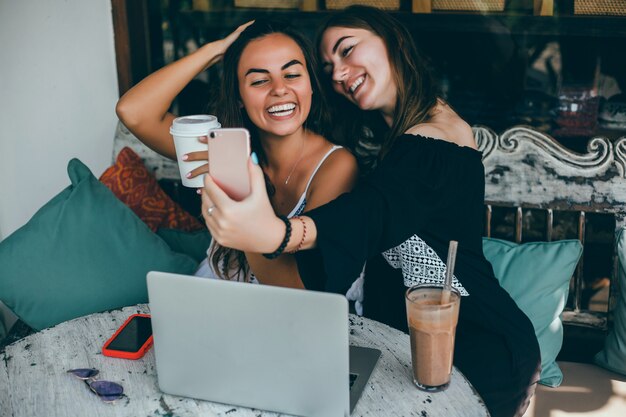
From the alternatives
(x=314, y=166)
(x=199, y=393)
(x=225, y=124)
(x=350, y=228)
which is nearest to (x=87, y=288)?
(x=225, y=124)

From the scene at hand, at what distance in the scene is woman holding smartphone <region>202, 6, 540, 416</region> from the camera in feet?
3.96

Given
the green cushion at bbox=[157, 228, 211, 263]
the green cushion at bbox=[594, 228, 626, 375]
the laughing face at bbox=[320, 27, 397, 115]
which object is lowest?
the green cushion at bbox=[594, 228, 626, 375]

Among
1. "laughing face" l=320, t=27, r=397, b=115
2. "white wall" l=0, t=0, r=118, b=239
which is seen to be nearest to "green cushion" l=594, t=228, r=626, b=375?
"laughing face" l=320, t=27, r=397, b=115

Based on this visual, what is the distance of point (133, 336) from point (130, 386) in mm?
168

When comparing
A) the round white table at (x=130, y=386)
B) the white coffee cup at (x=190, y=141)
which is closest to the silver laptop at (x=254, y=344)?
the round white table at (x=130, y=386)

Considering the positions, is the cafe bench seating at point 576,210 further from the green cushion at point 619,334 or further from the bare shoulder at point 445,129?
the bare shoulder at point 445,129

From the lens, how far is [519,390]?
1.61 metres

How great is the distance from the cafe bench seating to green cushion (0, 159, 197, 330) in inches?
41.1

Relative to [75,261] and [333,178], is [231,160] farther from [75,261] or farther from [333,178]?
[75,261]

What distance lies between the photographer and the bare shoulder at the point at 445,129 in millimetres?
1583

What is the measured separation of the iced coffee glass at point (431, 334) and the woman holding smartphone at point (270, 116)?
50 cm

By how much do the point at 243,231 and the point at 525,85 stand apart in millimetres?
1427

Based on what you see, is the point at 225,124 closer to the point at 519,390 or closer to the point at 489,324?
the point at 489,324

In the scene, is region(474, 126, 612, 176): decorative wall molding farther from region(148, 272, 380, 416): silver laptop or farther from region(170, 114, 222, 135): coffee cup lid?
region(148, 272, 380, 416): silver laptop
